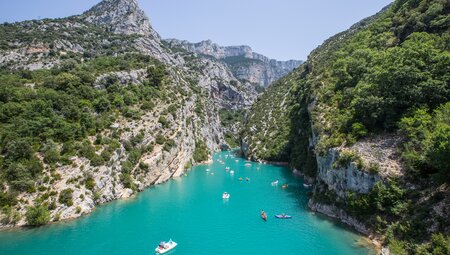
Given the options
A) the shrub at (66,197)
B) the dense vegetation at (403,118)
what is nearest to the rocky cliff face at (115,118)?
the shrub at (66,197)

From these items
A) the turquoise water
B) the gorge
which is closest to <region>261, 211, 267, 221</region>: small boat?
the turquoise water

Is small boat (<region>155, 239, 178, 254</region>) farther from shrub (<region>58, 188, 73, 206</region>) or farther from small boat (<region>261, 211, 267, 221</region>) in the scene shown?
shrub (<region>58, 188, 73, 206</region>)

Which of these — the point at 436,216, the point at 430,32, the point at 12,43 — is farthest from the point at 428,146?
the point at 12,43

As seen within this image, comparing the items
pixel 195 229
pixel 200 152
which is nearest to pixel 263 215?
pixel 195 229

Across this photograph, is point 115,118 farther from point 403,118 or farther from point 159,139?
point 403,118

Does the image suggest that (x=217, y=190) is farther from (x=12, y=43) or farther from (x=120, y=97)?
(x=12, y=43)

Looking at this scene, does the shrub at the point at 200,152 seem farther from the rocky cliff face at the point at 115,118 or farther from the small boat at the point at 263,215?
the small boat at the point at 263,215
